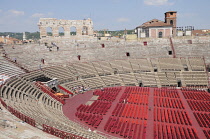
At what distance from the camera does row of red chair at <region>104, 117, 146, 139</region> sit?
21016 millimetres

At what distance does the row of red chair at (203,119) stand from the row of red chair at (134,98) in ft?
26.7

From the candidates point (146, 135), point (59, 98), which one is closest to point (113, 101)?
point (59, 98)

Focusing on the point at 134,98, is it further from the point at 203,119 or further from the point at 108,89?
the point at 203,119

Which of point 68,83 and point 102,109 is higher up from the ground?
point 68,83

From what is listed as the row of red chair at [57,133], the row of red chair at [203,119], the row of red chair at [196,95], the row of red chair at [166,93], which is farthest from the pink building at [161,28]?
the row of red chair at [57,133]

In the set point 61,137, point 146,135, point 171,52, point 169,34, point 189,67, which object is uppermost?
point 169,34

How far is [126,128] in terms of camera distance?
73.8 feet

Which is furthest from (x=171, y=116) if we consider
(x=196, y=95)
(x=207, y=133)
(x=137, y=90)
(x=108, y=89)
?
(x=108, y=89)

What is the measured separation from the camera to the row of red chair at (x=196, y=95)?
32688mm

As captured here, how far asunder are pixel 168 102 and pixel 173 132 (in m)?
10.2

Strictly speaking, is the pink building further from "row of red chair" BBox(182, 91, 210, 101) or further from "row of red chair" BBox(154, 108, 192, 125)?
"row of red chair" BBox(154, 108, 192, 125)

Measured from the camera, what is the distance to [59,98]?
105ft

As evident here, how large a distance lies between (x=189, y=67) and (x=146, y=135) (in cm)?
2993

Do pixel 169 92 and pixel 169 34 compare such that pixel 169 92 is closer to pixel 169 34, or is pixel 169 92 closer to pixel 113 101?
pixel 113 101
